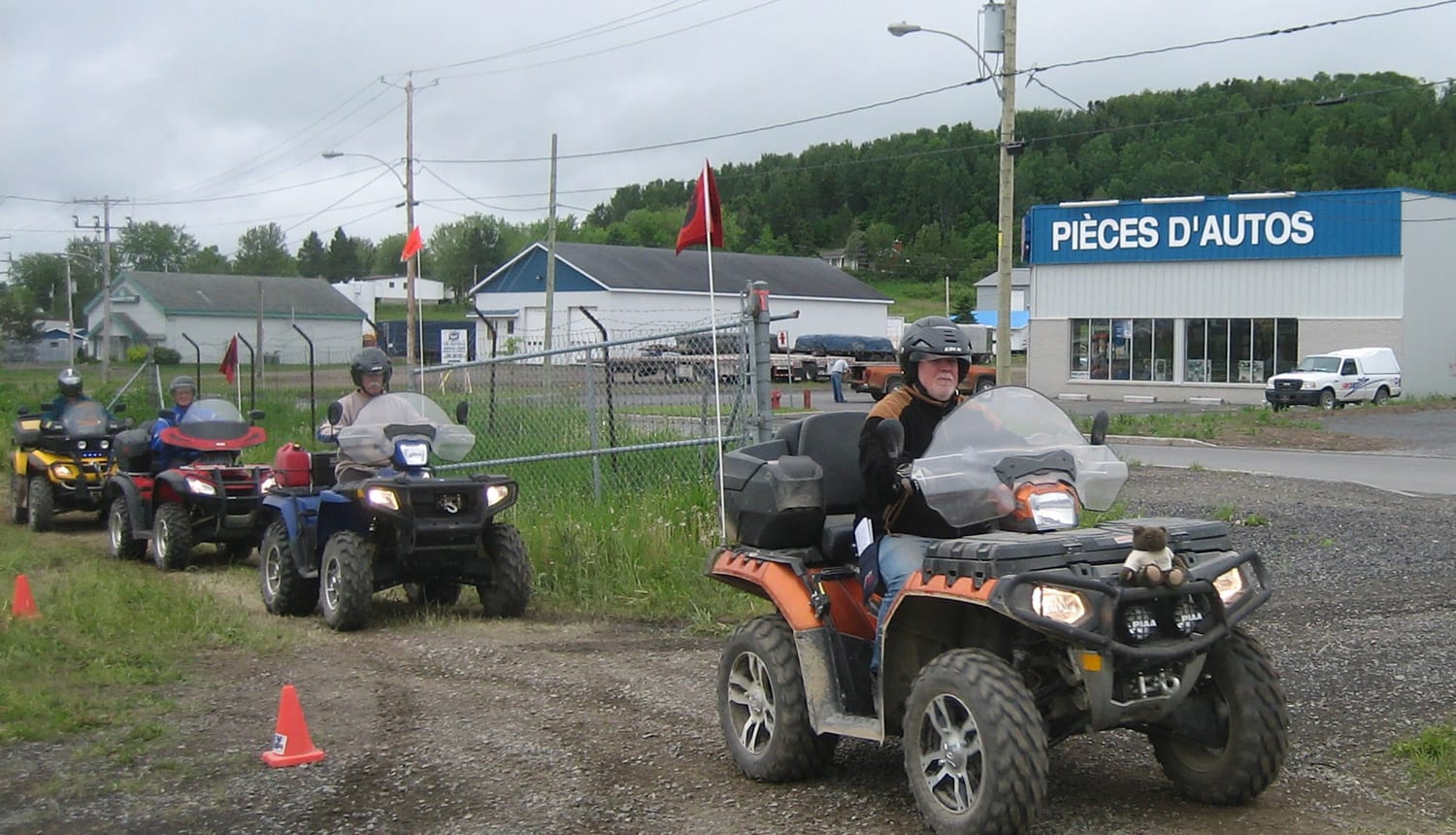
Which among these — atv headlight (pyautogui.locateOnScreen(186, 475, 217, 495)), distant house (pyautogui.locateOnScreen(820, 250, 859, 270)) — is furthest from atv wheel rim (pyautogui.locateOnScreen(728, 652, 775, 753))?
distant house (pyautogui.locateOnScreen(820, 250, 859, 270))

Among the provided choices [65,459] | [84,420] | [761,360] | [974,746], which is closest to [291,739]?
[974,746]

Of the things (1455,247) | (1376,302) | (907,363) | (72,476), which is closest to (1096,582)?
(907,363)

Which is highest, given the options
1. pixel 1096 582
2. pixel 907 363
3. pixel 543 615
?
pixel 907 363

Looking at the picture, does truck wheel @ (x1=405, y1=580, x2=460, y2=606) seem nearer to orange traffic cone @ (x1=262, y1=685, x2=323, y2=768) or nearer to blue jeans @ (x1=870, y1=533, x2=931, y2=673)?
orange traffic cone @ (x1=262, y1=685, x2=323, y2=768)

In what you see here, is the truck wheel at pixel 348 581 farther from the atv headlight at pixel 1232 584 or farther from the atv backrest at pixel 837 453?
the atv headlight at pixel 1232 584

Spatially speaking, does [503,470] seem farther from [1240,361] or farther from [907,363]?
[1240,361]

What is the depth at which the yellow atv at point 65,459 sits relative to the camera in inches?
667

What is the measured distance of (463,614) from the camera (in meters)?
10.8

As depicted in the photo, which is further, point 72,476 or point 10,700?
point 72,476

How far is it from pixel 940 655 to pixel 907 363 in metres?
1.33

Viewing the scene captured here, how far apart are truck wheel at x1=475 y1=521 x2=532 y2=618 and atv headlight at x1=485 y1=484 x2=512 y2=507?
0.32 meters

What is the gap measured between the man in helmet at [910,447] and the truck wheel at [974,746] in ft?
1.43

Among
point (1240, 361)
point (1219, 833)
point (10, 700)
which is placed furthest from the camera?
point (1240, 361)

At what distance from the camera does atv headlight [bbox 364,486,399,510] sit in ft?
32.2
